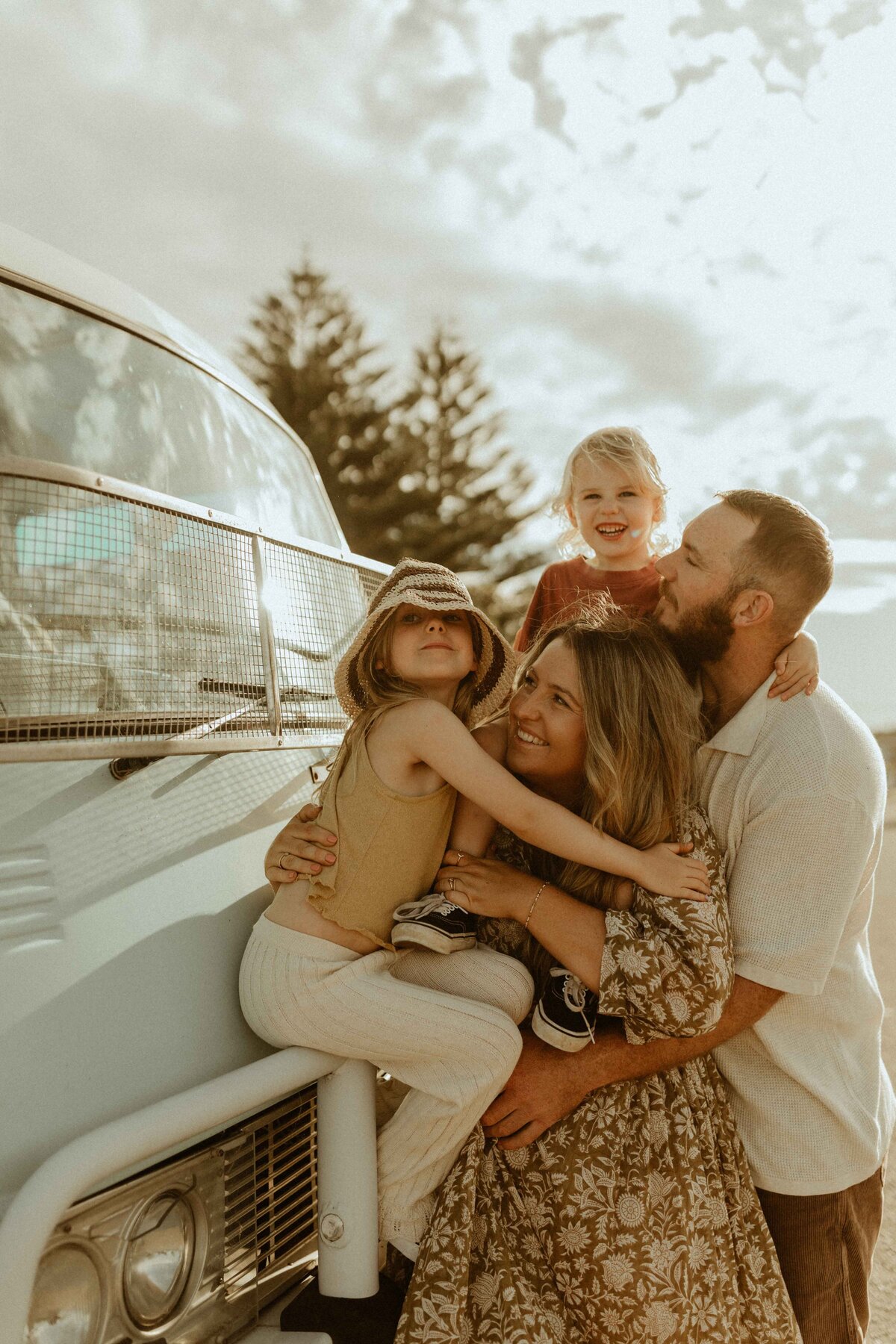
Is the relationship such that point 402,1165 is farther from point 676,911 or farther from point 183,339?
point 183,339

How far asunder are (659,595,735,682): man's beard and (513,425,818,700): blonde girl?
884mm

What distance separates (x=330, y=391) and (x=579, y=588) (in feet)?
80.3

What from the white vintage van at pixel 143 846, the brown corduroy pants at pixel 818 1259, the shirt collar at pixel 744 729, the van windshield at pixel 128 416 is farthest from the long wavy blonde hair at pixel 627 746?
the van windshield at pixel 128 416

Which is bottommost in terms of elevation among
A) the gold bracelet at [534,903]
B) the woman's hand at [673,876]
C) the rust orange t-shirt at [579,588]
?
the gold bracelet at [534,903]

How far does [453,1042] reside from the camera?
1940mm

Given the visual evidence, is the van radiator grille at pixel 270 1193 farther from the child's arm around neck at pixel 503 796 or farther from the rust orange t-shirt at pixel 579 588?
the rust orange t-shirt at pixel 579 588

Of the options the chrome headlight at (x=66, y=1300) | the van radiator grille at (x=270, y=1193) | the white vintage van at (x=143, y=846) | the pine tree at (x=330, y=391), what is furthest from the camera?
the pine tree at (x=330, y=391)

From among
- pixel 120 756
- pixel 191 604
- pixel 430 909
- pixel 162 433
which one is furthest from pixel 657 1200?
pixel 162 433

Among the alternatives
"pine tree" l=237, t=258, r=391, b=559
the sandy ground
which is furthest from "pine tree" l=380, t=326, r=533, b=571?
A: the sandy ground

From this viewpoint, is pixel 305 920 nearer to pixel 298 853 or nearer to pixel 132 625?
pixel 298 853

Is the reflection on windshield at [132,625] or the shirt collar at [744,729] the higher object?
the reflection on windshield at [132,625]

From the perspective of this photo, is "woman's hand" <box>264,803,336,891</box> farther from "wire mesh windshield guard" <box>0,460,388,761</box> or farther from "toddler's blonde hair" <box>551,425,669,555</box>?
A: "toddler's blonde hair" <box>551,425,669,555</box>

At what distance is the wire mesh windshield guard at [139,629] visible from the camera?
6.97 ft

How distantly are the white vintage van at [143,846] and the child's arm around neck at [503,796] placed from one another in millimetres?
337
